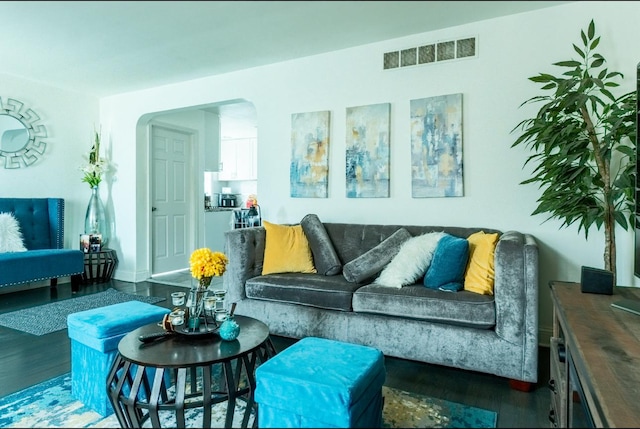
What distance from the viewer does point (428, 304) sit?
2.21 metres

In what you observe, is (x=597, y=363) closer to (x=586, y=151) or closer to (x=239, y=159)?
(x=586, y=151)

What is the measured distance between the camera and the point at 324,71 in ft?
11.4

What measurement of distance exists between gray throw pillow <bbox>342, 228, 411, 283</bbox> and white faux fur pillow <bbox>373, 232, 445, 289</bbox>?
0.25 feet

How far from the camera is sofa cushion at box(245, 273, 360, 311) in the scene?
8.15 ft

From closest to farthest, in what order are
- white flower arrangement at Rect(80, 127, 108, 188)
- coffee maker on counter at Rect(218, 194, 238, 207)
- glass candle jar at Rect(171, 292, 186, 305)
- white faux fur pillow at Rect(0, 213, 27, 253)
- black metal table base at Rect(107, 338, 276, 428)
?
black metal table base at Rect(107, 338, 276, 428)
glass candle jar at Rect(171, 292, 186, 305)
white faux fur pillow at Rect(0, 213, 27, 253)
white flower arrangement at Rect(80, 127, 108, 188)
coffee maker on counter at Rect(218, 194, 238, 207)

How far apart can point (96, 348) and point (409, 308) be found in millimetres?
1603

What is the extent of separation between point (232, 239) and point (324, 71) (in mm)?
1717

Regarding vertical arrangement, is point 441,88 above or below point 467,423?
above

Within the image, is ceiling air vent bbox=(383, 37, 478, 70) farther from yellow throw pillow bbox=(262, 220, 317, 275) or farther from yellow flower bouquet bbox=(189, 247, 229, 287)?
yellow flower bouquet bbox=(189, 247, 229, 287)

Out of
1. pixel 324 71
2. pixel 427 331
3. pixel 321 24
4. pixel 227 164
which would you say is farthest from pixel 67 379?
pixel 227 164

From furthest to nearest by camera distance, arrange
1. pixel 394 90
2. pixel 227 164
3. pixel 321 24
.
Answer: pixel 227 164 < pixel 394 90 < pixel 321 24

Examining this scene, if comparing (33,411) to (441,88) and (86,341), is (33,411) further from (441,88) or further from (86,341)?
(441,88)

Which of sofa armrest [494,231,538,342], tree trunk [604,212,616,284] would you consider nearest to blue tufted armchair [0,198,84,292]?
sofa armrest [494,231,538,342]

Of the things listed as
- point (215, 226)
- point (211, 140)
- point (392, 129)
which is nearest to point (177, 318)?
point (392, 129)
